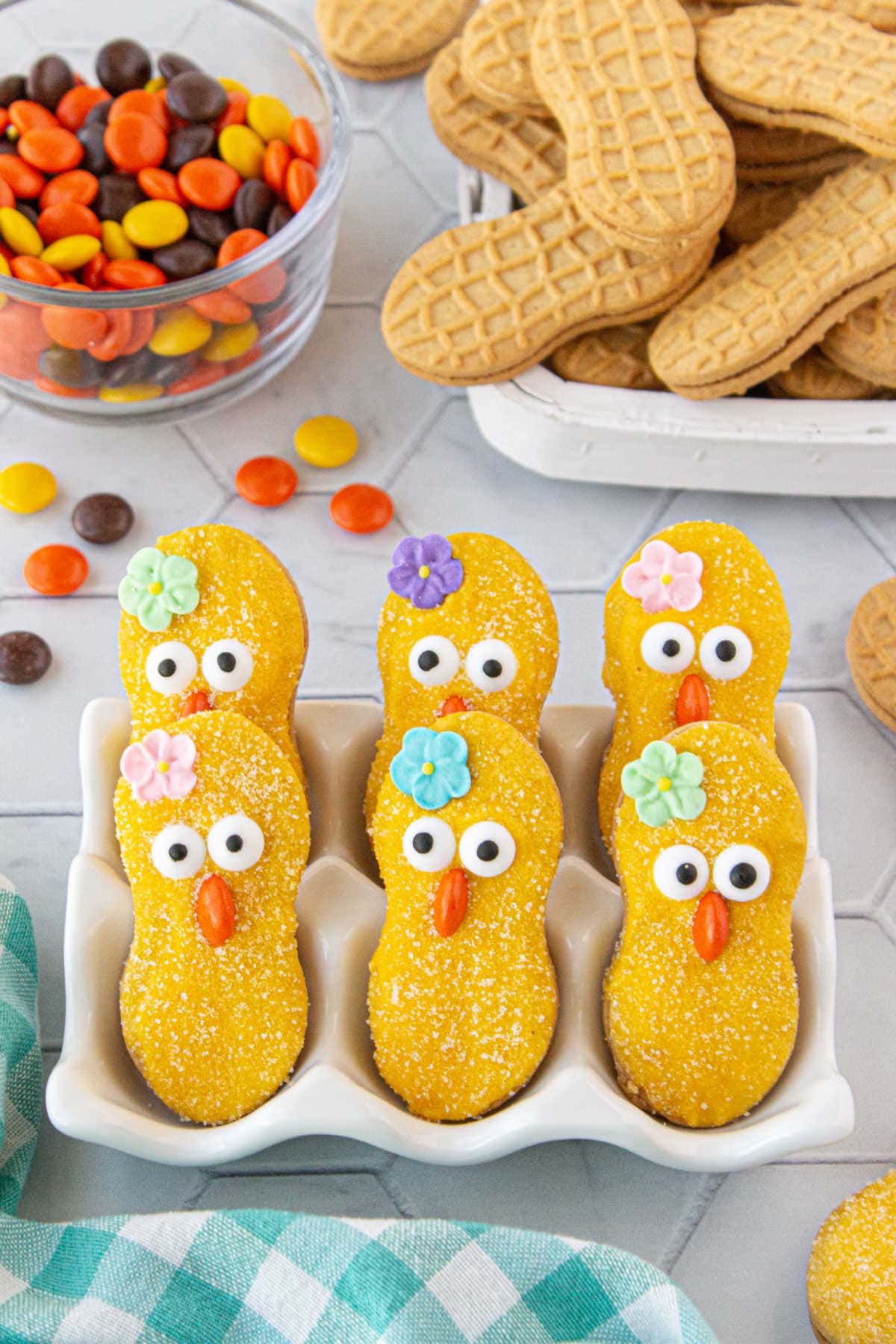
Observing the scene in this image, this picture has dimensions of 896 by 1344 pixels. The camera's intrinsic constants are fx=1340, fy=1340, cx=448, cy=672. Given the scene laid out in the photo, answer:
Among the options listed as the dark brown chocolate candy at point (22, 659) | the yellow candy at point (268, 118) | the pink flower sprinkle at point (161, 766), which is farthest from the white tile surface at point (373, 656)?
the pink flower sprinkle at point (161, 766)

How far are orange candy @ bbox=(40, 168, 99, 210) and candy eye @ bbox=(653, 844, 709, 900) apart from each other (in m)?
0.64

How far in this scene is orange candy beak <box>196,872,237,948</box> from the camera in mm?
658

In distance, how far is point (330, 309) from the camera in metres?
1.09

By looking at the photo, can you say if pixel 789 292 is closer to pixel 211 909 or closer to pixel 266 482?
pixel 266 482

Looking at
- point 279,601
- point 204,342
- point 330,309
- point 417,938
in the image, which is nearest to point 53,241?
point 204,342

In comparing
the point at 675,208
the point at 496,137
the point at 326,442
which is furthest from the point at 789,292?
the point at 326,442

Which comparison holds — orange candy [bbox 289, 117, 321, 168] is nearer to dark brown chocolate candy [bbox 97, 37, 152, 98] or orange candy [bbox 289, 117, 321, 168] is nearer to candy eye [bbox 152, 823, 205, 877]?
dark brown chocolate candy [bbox 97, 37, 152, 98]

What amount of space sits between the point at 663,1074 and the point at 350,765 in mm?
237

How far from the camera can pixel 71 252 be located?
3.05 ft

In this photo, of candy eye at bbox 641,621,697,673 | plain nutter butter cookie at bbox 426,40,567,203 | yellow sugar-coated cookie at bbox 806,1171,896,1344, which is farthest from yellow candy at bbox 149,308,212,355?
yellow sugar-coated cookie at bbox 806,1171,896,1344

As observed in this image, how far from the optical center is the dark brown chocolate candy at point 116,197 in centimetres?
96

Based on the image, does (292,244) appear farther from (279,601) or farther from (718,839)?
(718,839)

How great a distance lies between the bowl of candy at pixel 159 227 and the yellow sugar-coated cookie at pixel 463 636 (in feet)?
1.04

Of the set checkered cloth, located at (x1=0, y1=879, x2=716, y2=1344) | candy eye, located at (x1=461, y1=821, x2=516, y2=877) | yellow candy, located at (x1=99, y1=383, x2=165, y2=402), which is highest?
yellow candy, located at (x1=99, y1=383, x2=165, y2=402)
